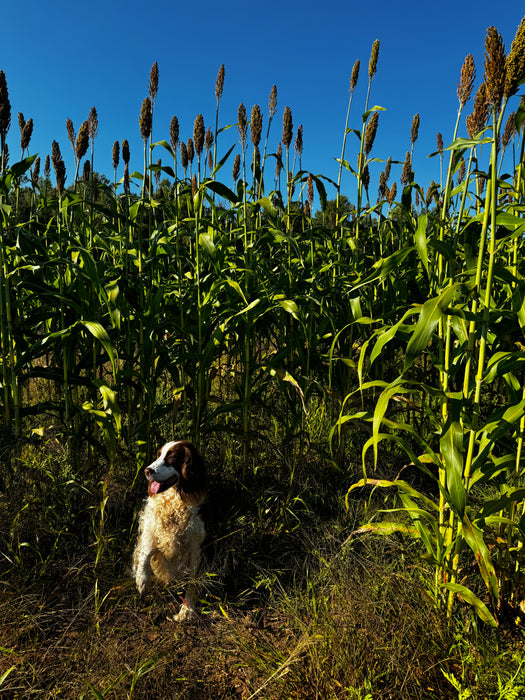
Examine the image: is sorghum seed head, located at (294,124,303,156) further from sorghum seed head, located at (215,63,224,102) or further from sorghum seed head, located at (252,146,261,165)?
sorghum seed head, located at (215,63,224,102)

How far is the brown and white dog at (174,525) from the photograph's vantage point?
2.08 meters

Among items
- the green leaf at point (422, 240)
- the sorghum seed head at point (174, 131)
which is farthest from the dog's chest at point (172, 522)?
the sorghum seed head at point (174, 131)

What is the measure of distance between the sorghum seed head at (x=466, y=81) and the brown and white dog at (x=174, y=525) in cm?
199

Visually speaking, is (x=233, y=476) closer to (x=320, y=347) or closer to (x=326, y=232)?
(x=320, y=347)

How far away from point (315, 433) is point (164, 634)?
1.79 metres

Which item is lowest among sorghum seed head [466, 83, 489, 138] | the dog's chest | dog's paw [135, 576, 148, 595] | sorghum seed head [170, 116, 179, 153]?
dog's paw [135, 576, 148, 595]

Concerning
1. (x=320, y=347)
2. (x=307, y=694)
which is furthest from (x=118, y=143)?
(x=307, y=694)

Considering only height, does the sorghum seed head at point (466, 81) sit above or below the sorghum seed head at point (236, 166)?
below

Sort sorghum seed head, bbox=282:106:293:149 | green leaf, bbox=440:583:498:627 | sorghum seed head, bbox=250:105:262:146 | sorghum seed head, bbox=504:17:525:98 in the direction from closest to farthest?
1. sorghum seed head, bbox=504:17:525:98
2. green leaf, bbox=440:583:498:627
3. sorghum seed head, bbox=250:105:262:146
4. sorghum seed head, bbox=282:106:293:149

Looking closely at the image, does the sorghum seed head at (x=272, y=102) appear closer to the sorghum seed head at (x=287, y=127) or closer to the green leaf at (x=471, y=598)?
the sorghum seed head at (x=287, y=127)

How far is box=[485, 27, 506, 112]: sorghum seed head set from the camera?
4.75 feet

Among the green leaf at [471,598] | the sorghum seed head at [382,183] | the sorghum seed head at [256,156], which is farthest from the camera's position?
the sorghum seed head at [382,183]

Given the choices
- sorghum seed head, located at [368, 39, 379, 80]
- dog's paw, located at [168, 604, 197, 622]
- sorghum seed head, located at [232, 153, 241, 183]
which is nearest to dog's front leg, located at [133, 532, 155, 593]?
dog's paw, located at [168, 604, 197, 622]

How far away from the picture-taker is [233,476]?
283 centimetres
